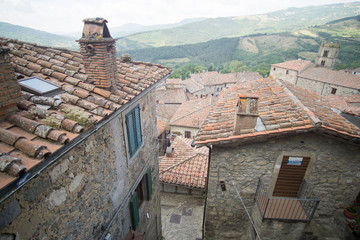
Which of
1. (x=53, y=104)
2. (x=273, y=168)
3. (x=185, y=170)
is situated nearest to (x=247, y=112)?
(x=273, y=168)

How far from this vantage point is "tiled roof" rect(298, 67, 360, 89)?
37500mm

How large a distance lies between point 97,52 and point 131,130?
7.48 feet

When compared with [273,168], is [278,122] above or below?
above

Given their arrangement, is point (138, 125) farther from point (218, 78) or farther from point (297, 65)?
point (218, 78)

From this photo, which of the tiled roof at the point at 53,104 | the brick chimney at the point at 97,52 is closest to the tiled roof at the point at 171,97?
the tiled roof at the point at 53,104

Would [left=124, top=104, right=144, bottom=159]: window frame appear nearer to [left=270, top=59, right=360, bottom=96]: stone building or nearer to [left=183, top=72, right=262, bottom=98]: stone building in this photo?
[left=270, top=59, right=360, bottom=96]: stone building

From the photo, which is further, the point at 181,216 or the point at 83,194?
the point at 181,216

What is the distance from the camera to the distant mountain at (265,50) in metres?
A: 84.6

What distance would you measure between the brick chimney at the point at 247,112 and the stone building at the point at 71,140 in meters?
2.69

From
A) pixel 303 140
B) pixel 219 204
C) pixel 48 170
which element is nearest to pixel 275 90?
pixel 303 140

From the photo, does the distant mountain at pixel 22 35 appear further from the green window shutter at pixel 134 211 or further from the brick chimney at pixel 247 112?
the brick chimney at pixel 247 112

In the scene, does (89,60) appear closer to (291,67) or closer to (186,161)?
(186,161)

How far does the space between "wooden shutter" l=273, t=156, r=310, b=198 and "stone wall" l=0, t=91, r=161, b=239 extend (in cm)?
452

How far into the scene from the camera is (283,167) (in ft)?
19.0
